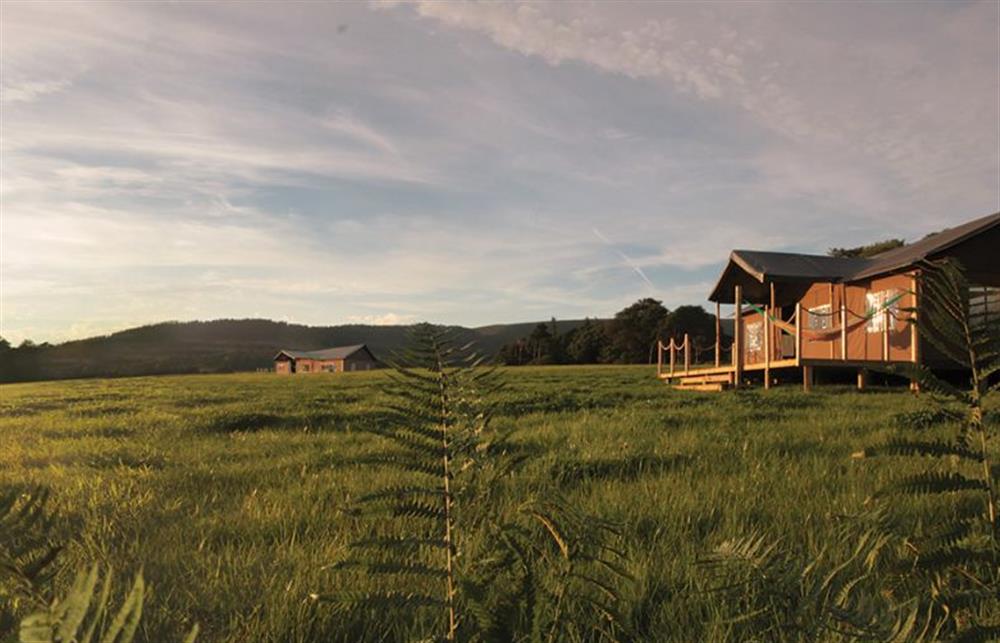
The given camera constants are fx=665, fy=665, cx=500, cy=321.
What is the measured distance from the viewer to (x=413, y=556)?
3.13 meters

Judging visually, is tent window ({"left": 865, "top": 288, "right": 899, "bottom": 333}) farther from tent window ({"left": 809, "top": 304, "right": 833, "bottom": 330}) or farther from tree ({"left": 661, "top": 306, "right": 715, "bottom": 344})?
tree ({"left": 661, "top": 306, "right": 715, "bottom": 344})

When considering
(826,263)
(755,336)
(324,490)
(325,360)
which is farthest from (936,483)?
(325,360)

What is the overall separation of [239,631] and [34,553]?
1.39 meters

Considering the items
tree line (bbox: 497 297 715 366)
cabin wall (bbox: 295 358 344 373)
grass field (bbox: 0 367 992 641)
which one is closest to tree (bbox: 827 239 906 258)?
tree line (bbox: 497 297 715 366)

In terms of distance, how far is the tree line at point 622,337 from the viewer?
233 ft

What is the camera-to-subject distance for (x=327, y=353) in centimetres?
10838

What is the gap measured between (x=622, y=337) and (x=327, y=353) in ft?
177

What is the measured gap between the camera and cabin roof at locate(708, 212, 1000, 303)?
62.1 feet

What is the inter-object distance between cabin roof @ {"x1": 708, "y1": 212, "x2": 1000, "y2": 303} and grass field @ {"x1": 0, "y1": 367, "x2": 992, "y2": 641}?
A: 34.1ft

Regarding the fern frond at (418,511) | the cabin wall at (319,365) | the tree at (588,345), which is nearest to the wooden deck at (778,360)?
the fern frond at (418,511)

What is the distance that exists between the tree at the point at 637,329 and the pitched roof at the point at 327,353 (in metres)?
42.1

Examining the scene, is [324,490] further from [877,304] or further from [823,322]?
[823,322]

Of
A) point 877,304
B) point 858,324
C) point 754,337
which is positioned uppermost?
point 877,304

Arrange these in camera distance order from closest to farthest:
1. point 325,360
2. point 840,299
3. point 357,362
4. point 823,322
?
point 840,299 < point 823,322 < point 357,362 < point 325,360
